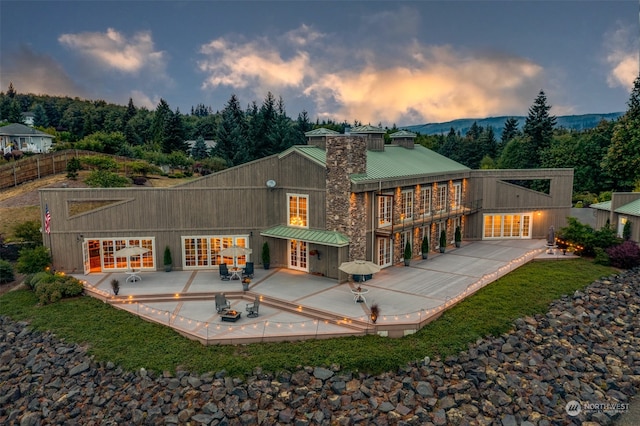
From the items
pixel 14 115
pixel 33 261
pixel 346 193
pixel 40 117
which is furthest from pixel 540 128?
pixel 40 117

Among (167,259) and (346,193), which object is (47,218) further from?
(346,193)

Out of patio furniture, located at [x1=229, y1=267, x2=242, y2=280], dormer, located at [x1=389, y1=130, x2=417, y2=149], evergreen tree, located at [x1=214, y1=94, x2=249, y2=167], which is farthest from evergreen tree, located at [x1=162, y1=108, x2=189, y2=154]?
patio furniture, located at [x1=229, y1=267, x2=242, y2=280]

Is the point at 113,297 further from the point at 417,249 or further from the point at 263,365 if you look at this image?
the point at 417,249

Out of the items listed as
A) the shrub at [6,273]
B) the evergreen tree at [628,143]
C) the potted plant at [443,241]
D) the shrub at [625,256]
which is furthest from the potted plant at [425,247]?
the evergreen tree at [628,143]

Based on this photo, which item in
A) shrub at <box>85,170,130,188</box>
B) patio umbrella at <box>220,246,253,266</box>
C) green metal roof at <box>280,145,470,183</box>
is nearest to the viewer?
patio umbrella at <box>220,246,253,266</box>

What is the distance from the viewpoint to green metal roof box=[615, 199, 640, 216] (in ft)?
→ 83.2

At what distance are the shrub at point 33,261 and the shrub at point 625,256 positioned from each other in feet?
93.9

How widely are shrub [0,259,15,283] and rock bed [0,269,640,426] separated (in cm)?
685

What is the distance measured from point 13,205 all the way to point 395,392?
99.2 ft

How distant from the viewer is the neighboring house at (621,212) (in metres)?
25.4

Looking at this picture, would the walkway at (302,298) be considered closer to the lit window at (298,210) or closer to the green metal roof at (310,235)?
the green metal roof at (310,235)

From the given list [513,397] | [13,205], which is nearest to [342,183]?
[513,397]

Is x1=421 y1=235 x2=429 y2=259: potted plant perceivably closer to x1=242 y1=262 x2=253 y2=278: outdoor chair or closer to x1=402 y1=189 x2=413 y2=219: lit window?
x1=402 y1=189 x2=413 y2=219: lit window

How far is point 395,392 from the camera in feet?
42.2
